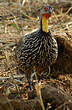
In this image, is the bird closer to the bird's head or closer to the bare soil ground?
the bird's head

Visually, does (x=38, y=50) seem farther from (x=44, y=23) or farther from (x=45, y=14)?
(x=45, y=14)

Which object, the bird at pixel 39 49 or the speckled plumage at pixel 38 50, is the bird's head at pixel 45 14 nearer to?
the bird at pixel 39 49

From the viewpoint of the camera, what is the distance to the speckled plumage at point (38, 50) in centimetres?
346

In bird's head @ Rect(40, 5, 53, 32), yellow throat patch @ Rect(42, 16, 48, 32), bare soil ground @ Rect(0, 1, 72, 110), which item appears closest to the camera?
bare soil ground @ Rect(0, 1, 72, 110)

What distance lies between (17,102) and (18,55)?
1457 millimetres

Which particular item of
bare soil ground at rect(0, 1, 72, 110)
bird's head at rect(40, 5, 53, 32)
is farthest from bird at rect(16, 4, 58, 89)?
bare soil ground at rect(0, 1, 72, 110)

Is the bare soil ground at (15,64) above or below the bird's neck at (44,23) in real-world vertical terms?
below

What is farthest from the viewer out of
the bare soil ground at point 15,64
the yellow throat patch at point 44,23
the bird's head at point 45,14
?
the yellow throat patch at point 44,23

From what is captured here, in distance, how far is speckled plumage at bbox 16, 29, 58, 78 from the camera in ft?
11.4

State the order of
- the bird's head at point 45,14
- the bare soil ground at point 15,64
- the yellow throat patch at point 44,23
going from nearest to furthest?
the bare soil ground at point 15,64 < the bird's head at point 45,14 < the yellow throat patch at point 44,23

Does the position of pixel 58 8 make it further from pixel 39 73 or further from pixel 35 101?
pixel 35 101

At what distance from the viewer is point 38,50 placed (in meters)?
3.46

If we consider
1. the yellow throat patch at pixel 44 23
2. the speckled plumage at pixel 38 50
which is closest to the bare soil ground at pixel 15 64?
the speckled plumage at pixel 38 50

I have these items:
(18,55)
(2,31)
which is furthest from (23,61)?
(2,31)
